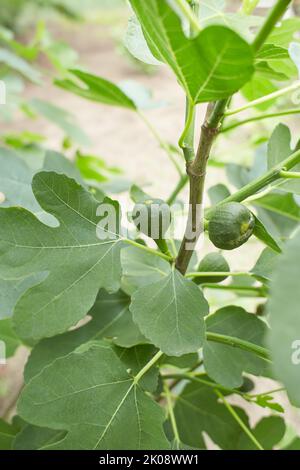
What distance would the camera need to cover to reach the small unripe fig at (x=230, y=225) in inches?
22.4

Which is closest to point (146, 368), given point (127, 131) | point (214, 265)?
point (214, 265)

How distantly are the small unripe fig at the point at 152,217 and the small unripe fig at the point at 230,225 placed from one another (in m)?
0.06

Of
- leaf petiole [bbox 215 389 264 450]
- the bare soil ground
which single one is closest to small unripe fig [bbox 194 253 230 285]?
leaf petiole [bbox 215 389 264 450]

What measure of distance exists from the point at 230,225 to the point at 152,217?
11cm

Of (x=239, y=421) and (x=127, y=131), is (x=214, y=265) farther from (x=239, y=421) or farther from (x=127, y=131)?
(x=127, y=131)

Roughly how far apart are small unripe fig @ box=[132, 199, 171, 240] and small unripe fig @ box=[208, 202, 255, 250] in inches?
2.5

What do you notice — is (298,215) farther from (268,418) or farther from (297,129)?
(297,129)

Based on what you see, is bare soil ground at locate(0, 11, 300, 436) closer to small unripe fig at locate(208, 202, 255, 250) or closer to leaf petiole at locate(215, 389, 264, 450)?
leaf petiole at locate(215, 389, 264, 450)

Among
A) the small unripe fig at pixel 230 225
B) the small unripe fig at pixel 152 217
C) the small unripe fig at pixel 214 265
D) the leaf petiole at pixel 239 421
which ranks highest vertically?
the small unripe fig at pixel 230 225

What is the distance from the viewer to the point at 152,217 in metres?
0.63

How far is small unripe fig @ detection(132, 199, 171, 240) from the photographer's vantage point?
0.63 metres

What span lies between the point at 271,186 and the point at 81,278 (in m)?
0.29

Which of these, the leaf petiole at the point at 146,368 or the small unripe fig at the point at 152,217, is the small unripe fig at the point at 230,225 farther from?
the leaf petiole at the point at 146,368

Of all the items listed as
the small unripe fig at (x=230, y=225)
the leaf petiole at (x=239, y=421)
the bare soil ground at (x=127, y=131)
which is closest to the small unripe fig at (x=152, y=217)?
the small unripe fig at (x=230, y=225)
